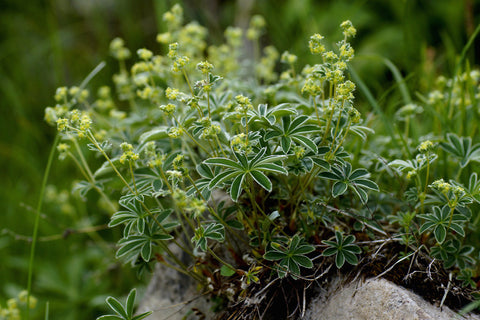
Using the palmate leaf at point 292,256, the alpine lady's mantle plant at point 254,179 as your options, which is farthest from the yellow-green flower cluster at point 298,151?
the palmate leaf at point 292,256

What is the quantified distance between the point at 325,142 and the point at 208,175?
0.44m

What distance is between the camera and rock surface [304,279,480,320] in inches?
48.6

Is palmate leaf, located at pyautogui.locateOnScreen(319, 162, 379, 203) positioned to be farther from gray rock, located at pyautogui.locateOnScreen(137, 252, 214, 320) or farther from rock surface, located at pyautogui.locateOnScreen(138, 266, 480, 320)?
gray rock, located at pyautogui.locateOnScreen(137, 252, 214, 320)

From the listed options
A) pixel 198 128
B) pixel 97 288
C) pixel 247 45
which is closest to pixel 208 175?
pixel 198 128

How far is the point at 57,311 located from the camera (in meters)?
2.53

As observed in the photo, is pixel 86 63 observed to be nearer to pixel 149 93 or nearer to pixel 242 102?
pixel 149 93

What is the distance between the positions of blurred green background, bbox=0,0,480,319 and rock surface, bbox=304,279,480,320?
82cm

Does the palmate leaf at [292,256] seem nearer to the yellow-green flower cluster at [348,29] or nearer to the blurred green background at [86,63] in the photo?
the yellow-green flower cluster at [348,29]

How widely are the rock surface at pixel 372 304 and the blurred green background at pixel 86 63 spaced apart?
2.70 ft

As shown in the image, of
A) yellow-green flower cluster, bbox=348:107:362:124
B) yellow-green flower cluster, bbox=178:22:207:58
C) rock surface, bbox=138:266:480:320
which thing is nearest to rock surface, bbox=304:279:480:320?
rock surface, bbox=138:266:480:320

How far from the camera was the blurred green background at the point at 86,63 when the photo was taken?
2.57 m

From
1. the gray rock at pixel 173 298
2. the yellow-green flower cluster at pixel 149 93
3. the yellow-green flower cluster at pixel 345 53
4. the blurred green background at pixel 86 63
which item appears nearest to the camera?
the yellow-green flower cluster at pixel 345 53

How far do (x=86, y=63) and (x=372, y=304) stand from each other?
4255 millimetres

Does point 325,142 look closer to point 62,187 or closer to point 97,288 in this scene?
point 97,288
